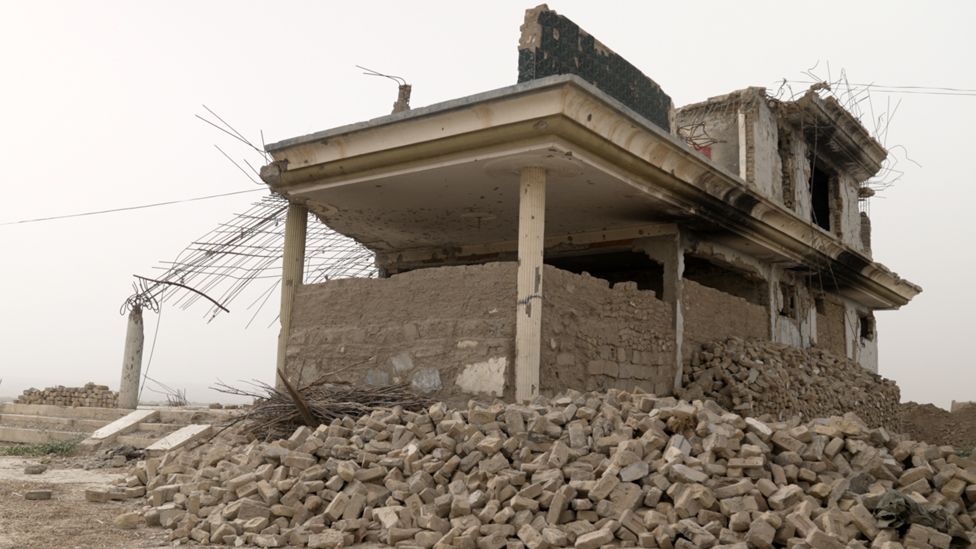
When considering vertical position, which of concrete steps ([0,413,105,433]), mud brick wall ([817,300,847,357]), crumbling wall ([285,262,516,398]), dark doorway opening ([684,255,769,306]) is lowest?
concrete steps ([0,413,105,433])

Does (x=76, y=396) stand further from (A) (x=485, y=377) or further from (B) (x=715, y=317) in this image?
(B) (x=715, y=317)

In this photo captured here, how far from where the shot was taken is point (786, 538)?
4258 mm

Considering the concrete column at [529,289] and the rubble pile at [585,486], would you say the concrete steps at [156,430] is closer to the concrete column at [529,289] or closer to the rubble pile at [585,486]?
the rubble pile at [585,486]

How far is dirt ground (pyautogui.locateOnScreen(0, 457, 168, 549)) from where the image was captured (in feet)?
15.4

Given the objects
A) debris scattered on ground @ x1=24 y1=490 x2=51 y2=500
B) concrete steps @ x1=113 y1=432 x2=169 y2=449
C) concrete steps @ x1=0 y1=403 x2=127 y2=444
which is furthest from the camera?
concrete steps @ x1=0 y1=403 x2=127 y2=444

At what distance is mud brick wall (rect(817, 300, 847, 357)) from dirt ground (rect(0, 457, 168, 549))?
1136 centimetres

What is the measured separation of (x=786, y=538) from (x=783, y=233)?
7.12m

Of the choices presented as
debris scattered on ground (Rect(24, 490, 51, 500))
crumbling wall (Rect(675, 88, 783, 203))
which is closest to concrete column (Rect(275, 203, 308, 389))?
debris scattered on ground (Rect(24, 490, 51, 500))

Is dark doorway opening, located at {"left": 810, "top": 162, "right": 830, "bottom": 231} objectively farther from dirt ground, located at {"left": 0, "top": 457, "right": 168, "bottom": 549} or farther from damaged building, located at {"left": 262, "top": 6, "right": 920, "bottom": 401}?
dirt ground, located at {"left": 0, "top": 457, "right": 168, "bottom": 549}

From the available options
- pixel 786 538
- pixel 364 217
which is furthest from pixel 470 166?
pixel 786 538

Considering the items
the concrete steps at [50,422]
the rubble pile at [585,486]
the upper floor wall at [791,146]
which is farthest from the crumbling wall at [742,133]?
the concrete steps at [50,422]

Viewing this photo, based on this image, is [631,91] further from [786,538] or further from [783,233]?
[786,538]

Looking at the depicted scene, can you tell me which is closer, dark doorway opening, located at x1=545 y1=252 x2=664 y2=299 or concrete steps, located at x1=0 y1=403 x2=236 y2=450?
concrete steps, located at x1=0 y1=403 x2=236 y2=450

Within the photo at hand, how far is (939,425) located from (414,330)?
588 inches
